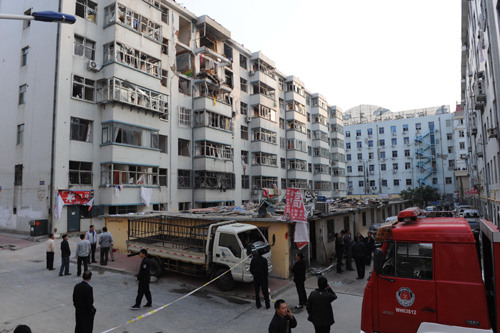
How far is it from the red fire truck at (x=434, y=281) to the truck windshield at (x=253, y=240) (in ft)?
18.9

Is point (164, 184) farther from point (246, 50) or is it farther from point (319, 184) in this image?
point (319, 184)

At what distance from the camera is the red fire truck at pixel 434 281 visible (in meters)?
5.11

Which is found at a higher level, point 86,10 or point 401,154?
point 86,10

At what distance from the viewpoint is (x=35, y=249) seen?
18.9m

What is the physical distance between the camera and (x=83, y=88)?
24609mm

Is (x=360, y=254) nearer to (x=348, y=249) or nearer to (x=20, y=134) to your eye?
(x=348, y=249)

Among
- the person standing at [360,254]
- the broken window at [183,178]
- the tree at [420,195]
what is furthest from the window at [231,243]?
the tree at [420,195]

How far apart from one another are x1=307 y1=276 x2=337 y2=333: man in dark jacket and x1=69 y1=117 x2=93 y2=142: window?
75.5 ft

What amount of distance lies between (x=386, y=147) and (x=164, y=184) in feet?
196

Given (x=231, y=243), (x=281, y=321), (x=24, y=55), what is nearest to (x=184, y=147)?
(x=24, y=55)

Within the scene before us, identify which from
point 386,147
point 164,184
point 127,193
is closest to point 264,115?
point 164,184

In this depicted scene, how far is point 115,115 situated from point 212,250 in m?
17.7

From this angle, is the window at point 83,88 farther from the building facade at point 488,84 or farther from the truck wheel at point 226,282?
the building facade at point 488,84

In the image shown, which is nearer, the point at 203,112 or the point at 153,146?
the point at 153,146
